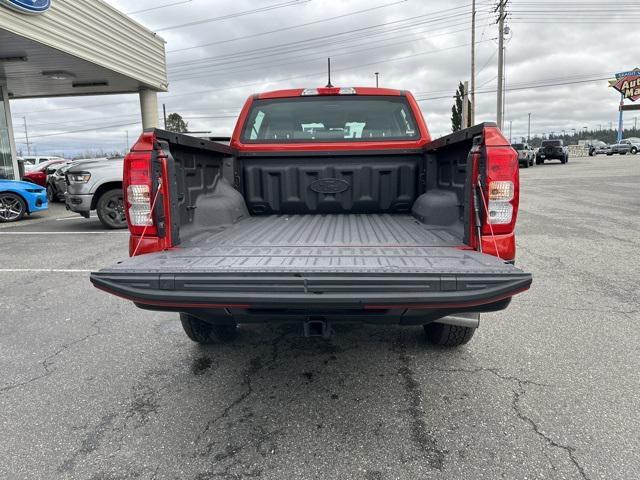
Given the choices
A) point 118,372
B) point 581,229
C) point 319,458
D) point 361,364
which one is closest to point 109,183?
point 118,372

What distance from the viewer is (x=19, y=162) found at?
15.9 meters

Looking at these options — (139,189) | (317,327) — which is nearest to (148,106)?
(139,189)

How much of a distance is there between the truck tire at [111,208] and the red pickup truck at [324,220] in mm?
6225

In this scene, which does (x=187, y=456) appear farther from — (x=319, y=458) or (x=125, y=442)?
(x=319, y=458)

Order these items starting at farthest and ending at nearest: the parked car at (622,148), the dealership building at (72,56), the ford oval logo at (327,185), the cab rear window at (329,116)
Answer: the parked car at (622,148) < the dealership building at (72,56) < the cab rear window at (329,116) < the ford oval logo at (327,185)

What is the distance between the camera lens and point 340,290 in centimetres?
208

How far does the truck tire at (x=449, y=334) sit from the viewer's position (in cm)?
338

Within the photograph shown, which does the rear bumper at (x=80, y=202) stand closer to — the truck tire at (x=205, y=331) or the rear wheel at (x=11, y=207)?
the rear wheel at (x=11, y=207)

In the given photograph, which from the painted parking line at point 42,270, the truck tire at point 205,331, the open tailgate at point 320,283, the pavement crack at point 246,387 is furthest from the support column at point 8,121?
the open tailgate at point 320,283

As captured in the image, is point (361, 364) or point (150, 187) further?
point (361, 364)

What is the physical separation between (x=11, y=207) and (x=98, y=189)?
404 cm

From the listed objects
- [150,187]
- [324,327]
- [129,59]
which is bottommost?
[324,327]

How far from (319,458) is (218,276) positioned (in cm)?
Result: 104

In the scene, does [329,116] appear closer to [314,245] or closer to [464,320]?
[314,245]
